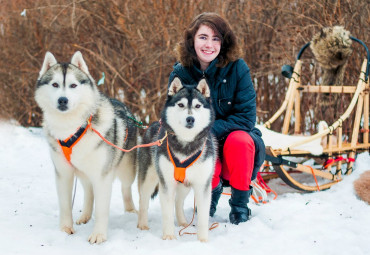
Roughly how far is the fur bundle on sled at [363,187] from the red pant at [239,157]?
1297mm

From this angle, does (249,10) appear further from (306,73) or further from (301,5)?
(306,73)

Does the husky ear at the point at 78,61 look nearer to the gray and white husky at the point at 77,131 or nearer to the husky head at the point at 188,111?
the gray and white husky at the point at 77,131

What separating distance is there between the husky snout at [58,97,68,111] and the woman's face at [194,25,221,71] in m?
1.07

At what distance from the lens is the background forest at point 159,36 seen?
4652 millimetres

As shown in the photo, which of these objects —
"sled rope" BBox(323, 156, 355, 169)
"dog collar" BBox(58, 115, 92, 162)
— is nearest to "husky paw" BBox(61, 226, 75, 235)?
"dog collar" BBox(58, 115, 92, 162)

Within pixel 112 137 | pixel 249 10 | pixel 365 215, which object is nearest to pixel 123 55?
pixel 249 10

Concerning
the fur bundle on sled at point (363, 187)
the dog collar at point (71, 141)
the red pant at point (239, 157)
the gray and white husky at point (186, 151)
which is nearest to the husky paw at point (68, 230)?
the dog collar at point (71, 141)

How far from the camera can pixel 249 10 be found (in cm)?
487

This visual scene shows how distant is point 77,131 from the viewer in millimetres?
2227

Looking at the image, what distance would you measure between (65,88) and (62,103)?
11 centimetres

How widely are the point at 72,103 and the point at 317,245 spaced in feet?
5.58

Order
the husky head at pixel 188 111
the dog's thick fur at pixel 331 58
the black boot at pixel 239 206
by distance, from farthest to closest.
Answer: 1. the dog's thick fur at pixel 331 58
2. the black boot at pixel 239 206
3. the husky head at pixel 188 111

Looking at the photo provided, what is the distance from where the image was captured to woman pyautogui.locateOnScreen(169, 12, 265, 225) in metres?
2.67

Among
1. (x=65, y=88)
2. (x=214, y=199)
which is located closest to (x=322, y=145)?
(x=214, y=199)
